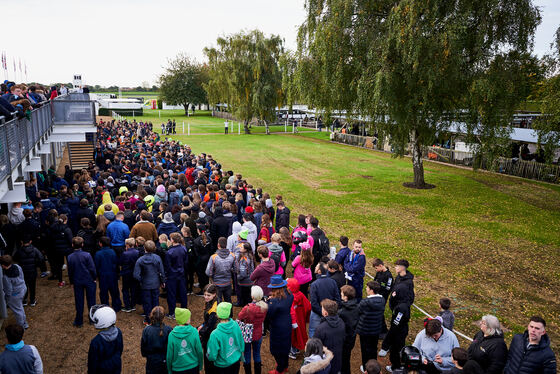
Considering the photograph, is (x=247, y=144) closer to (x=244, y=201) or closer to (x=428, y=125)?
(x=428, y=125)

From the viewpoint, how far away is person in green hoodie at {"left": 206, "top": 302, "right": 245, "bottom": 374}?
4.75 metres

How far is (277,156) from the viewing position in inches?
1180

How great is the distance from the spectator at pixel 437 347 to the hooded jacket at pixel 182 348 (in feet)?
9.75

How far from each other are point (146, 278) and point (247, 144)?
98.4ft

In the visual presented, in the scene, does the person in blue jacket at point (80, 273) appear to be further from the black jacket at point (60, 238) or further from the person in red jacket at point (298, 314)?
the person in red jacket at point (298, 314)

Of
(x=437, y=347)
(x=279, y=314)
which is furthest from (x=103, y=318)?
(x=437, y=347)

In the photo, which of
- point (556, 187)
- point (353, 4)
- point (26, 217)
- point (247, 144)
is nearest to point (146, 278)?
point (26, 217)

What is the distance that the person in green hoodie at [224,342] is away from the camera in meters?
4.75

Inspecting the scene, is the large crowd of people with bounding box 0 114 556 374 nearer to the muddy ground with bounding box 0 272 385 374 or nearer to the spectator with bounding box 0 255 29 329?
the spectator with bounding box 0 255 29 329

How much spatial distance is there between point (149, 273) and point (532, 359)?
6233 mm

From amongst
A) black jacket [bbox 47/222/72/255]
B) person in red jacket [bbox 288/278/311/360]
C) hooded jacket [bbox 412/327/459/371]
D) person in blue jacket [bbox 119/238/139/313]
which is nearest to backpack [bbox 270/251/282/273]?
person in red jacket [bbox 288/278/311/360]

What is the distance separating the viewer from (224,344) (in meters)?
4.79

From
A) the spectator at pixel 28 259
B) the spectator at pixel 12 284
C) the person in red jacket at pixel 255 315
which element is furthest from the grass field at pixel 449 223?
the spectator at pixel 28 259

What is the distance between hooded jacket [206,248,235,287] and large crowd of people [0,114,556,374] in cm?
2
